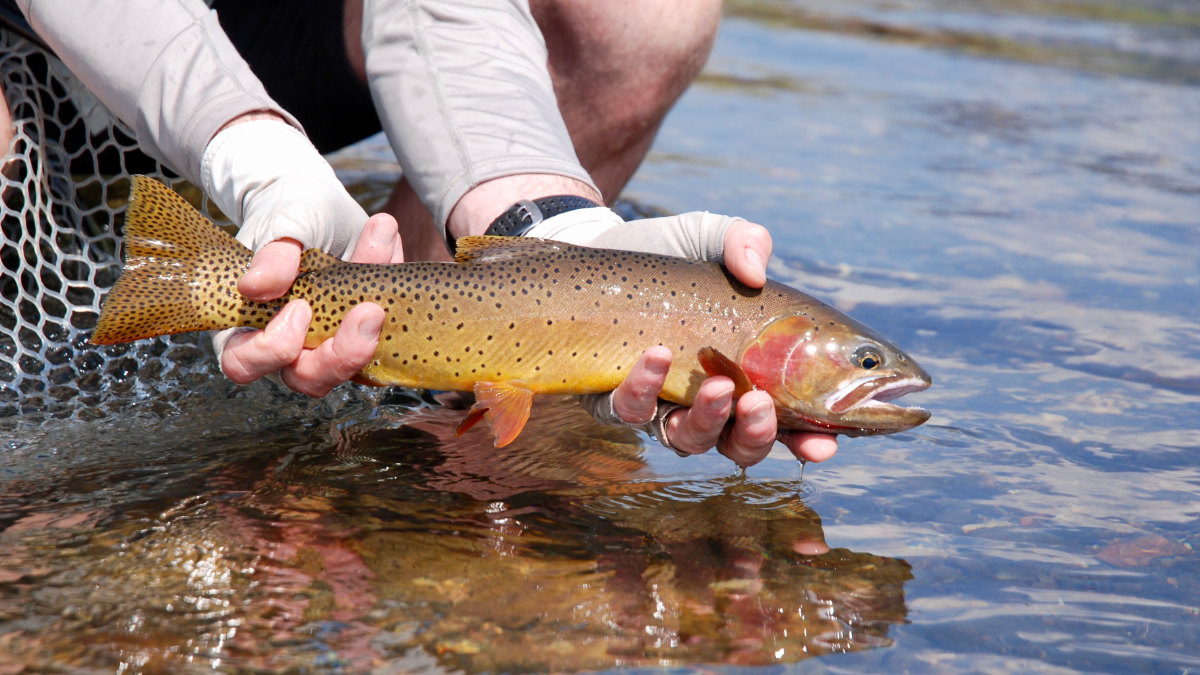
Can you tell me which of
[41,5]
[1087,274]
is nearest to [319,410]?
[41,5]

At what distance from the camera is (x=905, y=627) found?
2.58 metres

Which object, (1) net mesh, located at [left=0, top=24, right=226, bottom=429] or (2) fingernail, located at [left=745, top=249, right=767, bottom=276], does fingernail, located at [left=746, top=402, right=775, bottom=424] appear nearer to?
(2) fingernail, located at [left=745, top=249, right=767, bottom=276]

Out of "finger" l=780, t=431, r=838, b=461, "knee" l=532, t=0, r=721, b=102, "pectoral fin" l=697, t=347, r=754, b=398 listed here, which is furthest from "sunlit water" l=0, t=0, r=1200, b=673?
"knee" l=532, t=0, r=721, b=102

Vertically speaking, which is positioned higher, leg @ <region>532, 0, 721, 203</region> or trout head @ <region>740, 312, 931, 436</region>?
leg @ <region>532, 0, 721, 203</region>

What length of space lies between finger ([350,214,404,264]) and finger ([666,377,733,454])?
997 mm

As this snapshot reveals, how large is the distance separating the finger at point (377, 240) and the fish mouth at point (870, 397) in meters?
1.37

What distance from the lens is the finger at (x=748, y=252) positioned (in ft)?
9.79

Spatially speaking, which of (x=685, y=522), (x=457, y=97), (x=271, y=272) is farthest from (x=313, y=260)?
(x=685, y=522)

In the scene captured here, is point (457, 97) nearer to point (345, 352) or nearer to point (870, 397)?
point (345, 352)

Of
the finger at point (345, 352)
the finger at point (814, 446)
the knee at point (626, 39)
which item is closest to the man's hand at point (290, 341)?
the finger at point (345, 352)

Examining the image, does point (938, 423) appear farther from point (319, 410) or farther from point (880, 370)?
point (319, 410)

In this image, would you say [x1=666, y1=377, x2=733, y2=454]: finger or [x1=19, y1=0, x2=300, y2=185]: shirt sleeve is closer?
[x1=666, y1=377, x2=733, y2=454]: finger

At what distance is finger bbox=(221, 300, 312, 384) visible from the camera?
2955mm

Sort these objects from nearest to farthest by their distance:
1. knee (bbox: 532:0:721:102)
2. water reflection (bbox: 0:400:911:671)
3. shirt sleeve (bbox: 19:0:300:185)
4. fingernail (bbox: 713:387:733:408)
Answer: water reflection (bbox: 0:400:911:671) → fingernail (bbox: 713:387:733:408) → shirt sleeve (bbox: 19:0:300:185) → knee (bbox: 532:0:721:102)
